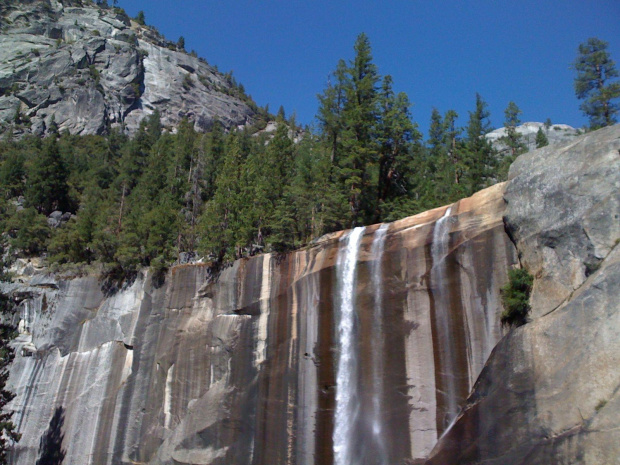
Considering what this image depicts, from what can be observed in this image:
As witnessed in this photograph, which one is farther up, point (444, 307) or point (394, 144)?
point (394, 144)

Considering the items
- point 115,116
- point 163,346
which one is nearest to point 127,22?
point 115,116

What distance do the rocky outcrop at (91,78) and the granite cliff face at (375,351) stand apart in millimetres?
63812

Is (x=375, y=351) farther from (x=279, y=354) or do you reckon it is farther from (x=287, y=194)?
(x=287, y=194)

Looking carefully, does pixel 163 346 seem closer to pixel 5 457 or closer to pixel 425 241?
pixel 5 457

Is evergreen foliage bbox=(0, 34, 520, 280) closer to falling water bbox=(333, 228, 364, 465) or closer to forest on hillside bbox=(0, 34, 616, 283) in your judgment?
forest on hillside bbox=(0, 34, 616, 283)

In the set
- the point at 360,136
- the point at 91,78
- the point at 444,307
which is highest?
the point at 91,78

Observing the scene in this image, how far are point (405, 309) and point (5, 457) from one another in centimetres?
2305

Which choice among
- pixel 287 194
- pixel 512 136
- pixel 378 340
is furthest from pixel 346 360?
pixel 512 136

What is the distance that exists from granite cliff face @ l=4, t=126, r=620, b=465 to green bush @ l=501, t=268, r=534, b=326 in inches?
13.6

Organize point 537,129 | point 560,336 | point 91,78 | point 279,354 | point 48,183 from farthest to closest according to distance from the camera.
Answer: point 537,129, point 91,78, point 48,183, point 279,354, point 560,336

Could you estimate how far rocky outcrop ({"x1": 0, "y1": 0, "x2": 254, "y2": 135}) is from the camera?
289 ft

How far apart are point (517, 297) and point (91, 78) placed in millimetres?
91749

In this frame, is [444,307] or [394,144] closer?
[444,307]

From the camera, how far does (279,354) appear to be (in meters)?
24.7
